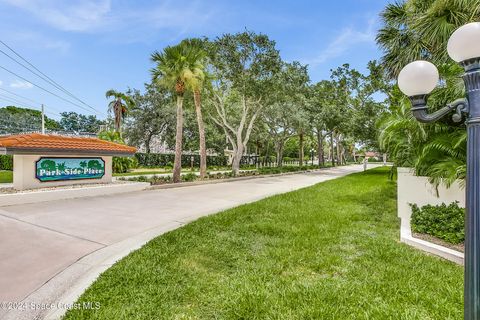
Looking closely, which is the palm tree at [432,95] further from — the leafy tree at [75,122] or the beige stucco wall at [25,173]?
the leafy tree at [75,122]

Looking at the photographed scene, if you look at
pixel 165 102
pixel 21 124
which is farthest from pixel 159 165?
pixel 21 124

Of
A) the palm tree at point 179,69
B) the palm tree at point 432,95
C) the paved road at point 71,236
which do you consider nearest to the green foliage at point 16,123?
the palm tree at point 179,69

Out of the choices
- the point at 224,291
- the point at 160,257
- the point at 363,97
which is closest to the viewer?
the point at 224,291

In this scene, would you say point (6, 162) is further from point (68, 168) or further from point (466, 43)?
point (466, 43)

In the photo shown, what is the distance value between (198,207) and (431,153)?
621 cm

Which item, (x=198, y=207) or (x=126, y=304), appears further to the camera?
(x=198, y=207)

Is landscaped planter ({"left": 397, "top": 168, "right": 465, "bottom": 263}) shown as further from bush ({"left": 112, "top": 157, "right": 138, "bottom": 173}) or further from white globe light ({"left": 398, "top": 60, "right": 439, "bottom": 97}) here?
bush ({"left": 112, "top": 157, "right": 138, "bottom": 173})

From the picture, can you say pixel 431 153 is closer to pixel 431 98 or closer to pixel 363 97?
pixel 431 98

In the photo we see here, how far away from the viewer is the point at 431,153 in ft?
18.9

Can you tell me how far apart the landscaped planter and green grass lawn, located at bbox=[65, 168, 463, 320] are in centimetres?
24

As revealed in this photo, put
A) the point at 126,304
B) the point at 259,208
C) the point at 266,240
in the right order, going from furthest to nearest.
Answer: the point at 259,208, the point at 266,240, the point at 126,304

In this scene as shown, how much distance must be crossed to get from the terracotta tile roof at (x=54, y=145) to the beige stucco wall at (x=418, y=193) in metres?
11.1

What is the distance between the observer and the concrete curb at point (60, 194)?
27.1ft

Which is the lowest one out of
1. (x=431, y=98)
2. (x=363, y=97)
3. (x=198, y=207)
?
(x=198, y=207)
